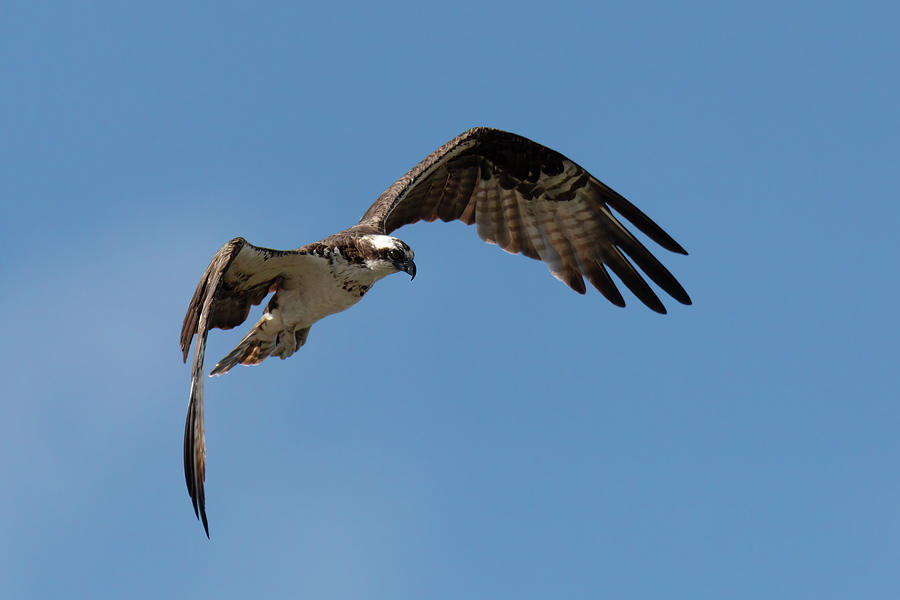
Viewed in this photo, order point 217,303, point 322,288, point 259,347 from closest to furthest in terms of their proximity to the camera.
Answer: point 322,288 → point 217,303 → point 259,347

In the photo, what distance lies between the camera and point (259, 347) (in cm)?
1180

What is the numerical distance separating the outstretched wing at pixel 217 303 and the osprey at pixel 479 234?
0.02 m

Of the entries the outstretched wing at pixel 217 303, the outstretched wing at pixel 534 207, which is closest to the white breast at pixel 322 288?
the outstretched wing at pixel 217 303

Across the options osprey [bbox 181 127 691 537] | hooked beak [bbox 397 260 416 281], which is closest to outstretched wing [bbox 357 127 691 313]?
osprey [bbox 181 127 691 537]

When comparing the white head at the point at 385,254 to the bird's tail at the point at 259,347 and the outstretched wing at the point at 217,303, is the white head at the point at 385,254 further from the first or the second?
the bird's tail at the point at 259,347

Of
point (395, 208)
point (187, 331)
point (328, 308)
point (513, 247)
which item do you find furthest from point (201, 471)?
point (513, 247)

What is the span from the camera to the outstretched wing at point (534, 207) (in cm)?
1291

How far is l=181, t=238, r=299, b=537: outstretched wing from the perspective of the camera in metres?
8.57

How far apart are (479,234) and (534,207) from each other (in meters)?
0.75

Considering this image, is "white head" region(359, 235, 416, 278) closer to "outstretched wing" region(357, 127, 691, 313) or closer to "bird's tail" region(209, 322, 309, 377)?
"bird's tail" region(209, 322, 309, 377)

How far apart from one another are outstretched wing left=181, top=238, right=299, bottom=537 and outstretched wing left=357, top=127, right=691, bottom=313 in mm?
2254

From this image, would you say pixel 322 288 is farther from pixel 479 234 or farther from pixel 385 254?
pixel 479 234

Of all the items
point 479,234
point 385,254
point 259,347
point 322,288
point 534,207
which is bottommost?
point 259,347

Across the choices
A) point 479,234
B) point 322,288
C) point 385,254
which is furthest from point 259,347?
point 479,234
